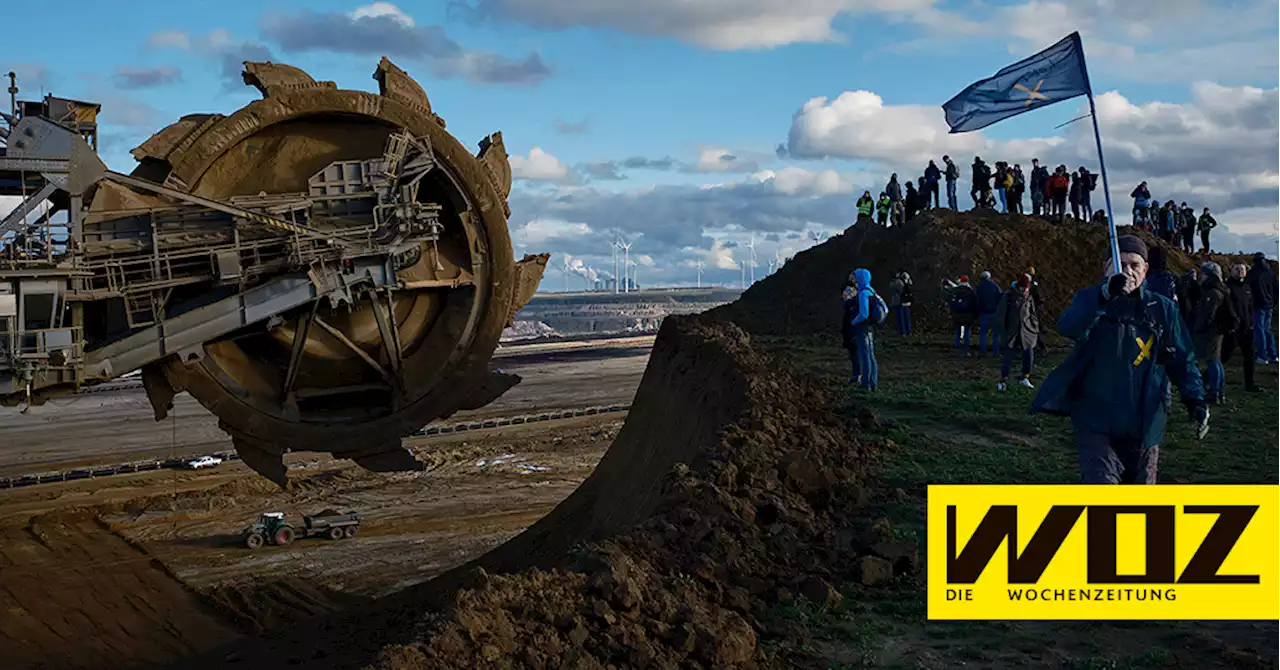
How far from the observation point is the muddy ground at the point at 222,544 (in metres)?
14.6

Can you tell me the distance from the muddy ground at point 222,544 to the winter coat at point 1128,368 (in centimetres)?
1101

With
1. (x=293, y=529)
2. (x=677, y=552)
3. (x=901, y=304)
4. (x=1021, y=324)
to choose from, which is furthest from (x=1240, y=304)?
(x=293, y=529)

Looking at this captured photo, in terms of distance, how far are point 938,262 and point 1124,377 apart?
877 inches

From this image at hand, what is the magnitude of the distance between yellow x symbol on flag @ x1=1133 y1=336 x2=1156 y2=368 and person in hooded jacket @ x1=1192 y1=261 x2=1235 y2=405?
883 centimetres

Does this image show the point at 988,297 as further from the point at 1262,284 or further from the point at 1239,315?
the point at 1239,315

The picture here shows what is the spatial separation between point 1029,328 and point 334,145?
31.7ft

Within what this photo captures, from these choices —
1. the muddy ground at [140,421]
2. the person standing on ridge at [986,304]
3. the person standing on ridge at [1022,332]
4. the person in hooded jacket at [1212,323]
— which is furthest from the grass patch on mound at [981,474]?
the muddy ground at [140,421]

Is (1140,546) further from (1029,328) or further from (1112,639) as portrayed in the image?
(1029,328)

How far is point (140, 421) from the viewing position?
36094mm

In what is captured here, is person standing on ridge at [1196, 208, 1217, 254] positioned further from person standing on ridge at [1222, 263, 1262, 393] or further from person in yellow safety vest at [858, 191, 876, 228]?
person standing on ridge at [1222, 263, 1262, 393]

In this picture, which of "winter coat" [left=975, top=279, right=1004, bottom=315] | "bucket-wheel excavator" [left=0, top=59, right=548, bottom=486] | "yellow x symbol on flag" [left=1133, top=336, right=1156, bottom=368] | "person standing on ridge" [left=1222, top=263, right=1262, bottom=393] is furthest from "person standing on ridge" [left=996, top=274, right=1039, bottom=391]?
"yellow x symbol on flag" [left=1133, top=336, right=1156, bottom=368]

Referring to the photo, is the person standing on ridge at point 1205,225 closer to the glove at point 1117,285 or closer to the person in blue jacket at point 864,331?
the person in blue jacket at point 864,331

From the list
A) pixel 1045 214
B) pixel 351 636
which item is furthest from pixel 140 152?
pixel 1045 214

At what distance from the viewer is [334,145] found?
36.9 feet
